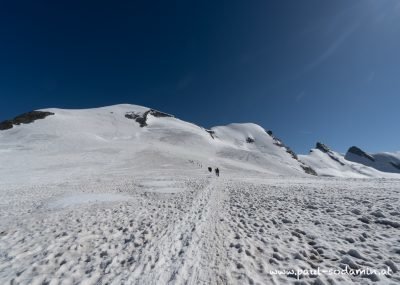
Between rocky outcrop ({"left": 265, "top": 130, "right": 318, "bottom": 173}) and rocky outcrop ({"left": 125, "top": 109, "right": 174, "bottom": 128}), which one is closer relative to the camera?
rocky outcrop ({"left": 265, "top": 130, "right": 318, "bottom": 173})

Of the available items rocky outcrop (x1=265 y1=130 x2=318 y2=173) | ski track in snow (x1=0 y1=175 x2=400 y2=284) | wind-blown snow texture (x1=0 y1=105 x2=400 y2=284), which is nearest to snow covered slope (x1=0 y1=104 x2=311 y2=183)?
wind-blown snow texture (x1=0 y1=105 x2=400 y2=284)

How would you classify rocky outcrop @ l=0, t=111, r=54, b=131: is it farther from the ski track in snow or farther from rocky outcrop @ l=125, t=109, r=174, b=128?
the ski track in snow

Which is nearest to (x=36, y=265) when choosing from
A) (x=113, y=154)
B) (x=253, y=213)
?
(x=253, y=213)

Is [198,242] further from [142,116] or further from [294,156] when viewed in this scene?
[294,156]

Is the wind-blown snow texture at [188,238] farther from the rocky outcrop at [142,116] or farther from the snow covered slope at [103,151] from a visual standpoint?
the rocky outcrop at [142,116]

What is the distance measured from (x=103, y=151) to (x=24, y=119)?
45.8 metres

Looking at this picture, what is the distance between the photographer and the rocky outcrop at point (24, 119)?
63.7 metres

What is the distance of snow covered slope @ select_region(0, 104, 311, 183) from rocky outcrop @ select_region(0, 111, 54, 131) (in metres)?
0.45

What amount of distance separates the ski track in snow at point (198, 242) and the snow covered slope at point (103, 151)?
63.3 ft

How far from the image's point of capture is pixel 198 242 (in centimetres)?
712

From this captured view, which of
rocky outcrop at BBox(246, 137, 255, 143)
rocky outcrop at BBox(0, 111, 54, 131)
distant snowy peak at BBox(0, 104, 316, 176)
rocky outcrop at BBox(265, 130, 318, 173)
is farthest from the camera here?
rocky outcrop at BBox(246, 137, 255, 143)

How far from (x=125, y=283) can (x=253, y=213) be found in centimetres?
719

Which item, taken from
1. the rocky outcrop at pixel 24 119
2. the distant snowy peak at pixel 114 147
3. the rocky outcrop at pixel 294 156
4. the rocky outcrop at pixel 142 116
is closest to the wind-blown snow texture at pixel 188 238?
the distant snowy peak at pixel 114 147

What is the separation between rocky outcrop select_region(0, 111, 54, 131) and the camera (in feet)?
209
